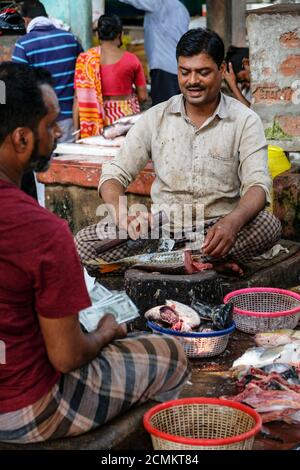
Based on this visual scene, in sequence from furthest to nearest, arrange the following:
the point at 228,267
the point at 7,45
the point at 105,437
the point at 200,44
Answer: the point at 7,45, the point at 228,267, the point at 200,44, the point at 105,437

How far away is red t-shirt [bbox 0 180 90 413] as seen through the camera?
2.95 m

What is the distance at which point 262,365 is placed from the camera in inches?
163

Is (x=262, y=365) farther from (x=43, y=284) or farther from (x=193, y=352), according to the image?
(x=43, y=284)

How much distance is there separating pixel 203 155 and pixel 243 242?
0.65 m

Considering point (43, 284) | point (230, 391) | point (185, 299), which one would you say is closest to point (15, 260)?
point (43, 284)

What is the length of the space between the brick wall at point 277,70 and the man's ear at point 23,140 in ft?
14.1

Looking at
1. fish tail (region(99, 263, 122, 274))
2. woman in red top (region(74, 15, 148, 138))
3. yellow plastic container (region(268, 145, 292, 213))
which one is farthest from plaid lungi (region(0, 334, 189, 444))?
woman in red top (region(74, 15, 148, 138))

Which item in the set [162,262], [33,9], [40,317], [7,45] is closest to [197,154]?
[162,262]

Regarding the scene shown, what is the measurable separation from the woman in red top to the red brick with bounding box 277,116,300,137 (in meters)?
2.04

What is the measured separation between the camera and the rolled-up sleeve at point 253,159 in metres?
5.29

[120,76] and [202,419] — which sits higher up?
[120,76]

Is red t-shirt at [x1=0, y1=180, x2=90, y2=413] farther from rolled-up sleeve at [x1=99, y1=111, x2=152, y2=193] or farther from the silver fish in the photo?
the silver fish

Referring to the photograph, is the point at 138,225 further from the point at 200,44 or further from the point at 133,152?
the point at 200,44

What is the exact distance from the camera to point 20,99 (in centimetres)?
306
